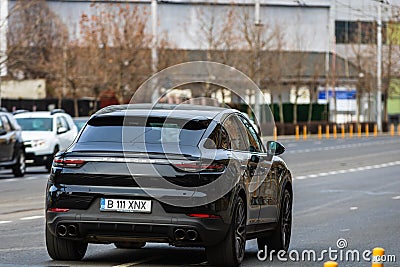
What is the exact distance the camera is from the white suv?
93.6 ft

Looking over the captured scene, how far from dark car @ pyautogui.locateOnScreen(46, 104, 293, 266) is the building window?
208 feet

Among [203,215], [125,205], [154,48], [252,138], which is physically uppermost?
[154,48]

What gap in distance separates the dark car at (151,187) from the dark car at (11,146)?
608 inches

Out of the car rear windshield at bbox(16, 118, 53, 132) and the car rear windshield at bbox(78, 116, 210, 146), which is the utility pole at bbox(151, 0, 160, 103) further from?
the car rear windshield at bbox(78, 116, 210, 146)

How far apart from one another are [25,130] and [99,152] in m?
19.8

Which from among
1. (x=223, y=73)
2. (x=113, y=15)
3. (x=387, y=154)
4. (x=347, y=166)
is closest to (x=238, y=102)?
(x=223, y=73)

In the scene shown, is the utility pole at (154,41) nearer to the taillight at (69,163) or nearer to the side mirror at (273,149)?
the side mirror at (273,149)

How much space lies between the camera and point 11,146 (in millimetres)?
26094

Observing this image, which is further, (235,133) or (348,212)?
(348,212)

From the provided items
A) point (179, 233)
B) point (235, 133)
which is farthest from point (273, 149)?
point (179, 233)

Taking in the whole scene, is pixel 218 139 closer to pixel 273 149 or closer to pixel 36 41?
pixel 273 149

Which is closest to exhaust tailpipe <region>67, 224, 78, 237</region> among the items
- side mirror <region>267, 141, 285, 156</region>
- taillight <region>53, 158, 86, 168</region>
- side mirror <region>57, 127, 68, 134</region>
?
taillight <region>53, 158, 86, 168</region>

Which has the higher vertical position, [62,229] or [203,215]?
[203,215]

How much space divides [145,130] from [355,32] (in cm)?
7189
